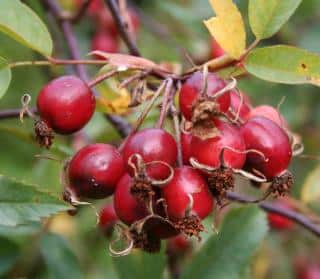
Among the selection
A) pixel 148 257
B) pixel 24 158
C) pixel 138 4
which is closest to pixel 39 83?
pixel 24 158

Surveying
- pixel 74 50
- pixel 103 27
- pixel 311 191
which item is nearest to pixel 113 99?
pixel 74 50

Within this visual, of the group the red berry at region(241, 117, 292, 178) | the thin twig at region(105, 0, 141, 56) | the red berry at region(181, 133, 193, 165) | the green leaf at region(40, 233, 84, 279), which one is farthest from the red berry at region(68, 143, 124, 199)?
the green leaf at region(40, 233, 84, 279)

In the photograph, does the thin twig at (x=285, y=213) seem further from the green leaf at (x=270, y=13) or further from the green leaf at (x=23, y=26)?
the green leaf at (x=23, y=26)

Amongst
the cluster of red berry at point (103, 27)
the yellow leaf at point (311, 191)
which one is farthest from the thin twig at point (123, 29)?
the cluster of red berry at point (103, 27)

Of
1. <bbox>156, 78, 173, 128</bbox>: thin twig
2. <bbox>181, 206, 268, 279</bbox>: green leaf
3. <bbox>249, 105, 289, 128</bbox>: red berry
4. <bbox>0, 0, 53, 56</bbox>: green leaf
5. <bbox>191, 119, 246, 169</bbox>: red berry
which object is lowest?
<bbox>181, 206, 268, 279</bbox>: green leaf

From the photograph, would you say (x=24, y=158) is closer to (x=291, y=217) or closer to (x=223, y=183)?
(x=291, y=217)

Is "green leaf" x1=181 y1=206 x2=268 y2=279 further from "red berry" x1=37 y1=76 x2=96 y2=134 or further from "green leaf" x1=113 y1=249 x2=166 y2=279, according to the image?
"red berry" x1=37 y1=76 x2=96 y2=134
